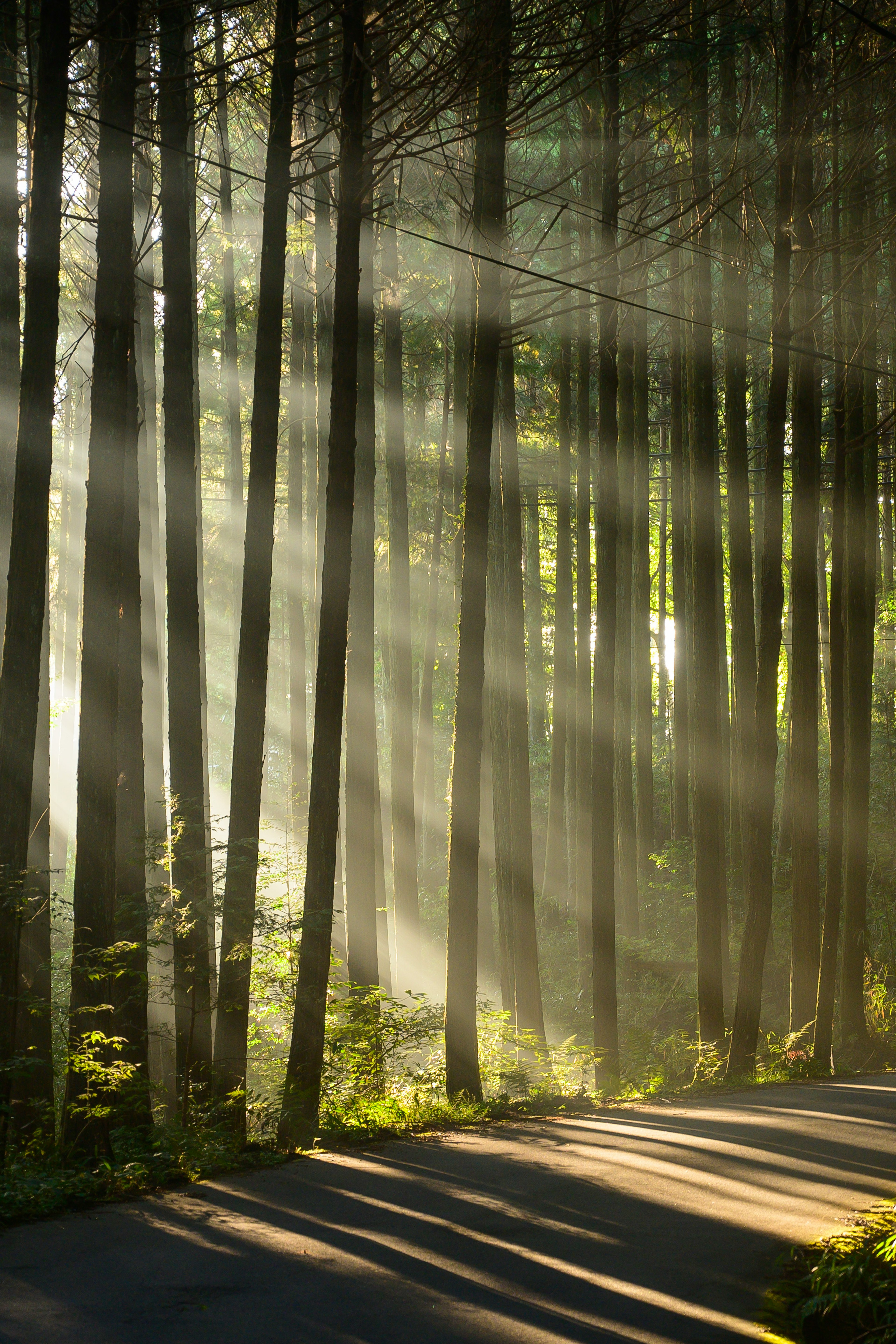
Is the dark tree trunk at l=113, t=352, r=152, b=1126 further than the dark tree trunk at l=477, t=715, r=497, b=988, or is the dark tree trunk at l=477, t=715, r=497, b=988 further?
the dark tree trunk at l=477, t=715, r=497, b=988

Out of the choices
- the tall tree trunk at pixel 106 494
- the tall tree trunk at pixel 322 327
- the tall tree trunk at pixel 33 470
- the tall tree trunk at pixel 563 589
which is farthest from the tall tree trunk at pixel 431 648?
the tall tree trunk at pixel 33 470

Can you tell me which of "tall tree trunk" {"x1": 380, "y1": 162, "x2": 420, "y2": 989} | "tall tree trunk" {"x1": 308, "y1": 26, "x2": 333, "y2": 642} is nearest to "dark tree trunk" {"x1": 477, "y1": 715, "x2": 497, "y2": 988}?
"tall tree trunk" {"x1": 380, "y1": 162, "x2": 420, "y2": 989}

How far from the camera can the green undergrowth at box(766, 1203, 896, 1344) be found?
163 inches

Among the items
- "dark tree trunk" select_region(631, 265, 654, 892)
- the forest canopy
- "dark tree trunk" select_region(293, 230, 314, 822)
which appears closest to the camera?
the forest canopy

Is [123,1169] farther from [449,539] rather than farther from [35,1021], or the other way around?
[449,539]

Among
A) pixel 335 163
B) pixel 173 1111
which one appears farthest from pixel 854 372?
pixel 173 1111

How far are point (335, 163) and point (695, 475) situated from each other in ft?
19.7

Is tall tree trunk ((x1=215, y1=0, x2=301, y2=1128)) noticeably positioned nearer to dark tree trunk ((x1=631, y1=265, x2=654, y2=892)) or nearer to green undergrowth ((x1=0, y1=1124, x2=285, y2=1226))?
green undergrowth ((x1=0, y1=1124, x2=285, y2=1226))

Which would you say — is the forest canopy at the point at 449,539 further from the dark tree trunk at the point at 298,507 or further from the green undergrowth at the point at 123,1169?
the green undergrowth at the point at 123,1169

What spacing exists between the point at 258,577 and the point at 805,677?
7.23 meters

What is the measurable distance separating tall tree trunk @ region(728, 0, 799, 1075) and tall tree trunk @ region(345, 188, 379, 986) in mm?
4702

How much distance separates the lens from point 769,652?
1237cm

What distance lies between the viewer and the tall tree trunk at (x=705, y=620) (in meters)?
12.2

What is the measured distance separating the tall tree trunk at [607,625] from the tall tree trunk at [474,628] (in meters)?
1.86
